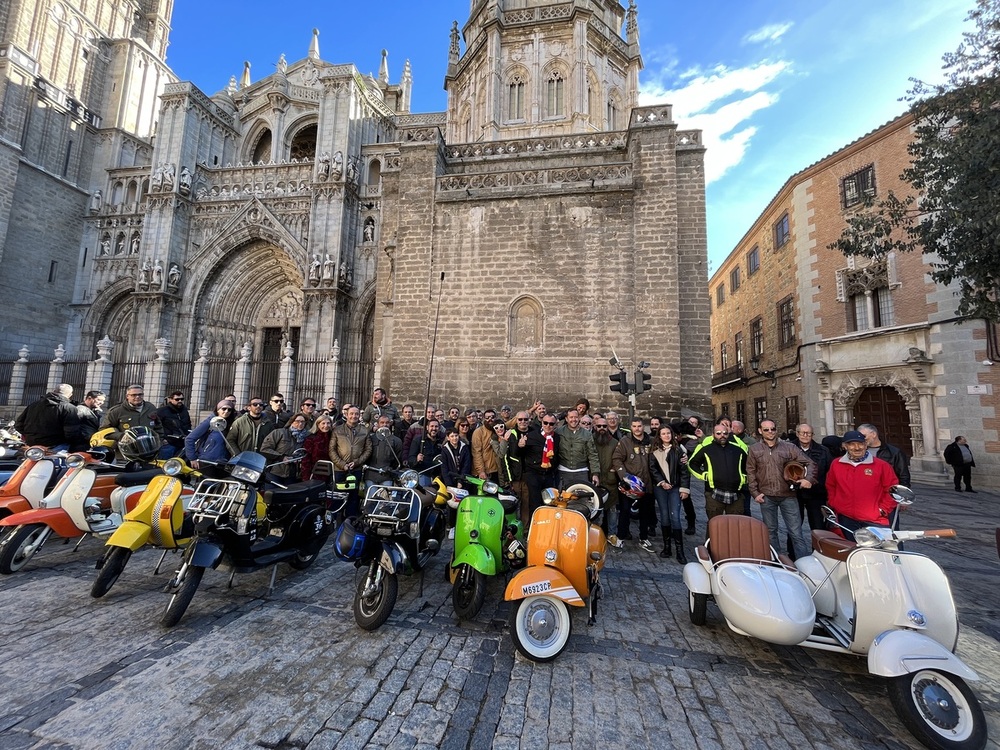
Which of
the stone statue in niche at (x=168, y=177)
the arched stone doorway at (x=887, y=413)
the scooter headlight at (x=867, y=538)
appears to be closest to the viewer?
the scooter headlight at (x=867, y=538)

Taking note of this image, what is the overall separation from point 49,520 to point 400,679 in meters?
4.02

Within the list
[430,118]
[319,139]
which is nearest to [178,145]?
[319,139]

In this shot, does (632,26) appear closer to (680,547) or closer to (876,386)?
(876,386)

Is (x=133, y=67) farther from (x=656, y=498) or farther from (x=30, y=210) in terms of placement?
(x=656, y=498)

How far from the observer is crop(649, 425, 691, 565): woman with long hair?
5.42 m

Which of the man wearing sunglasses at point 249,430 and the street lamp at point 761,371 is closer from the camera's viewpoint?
the man wearing sunglasses at point 249,430

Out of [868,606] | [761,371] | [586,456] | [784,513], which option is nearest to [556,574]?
[868,606]

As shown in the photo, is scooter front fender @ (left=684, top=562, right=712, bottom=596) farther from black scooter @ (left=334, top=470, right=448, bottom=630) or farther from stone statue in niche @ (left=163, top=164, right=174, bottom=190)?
stone statue in niche @ (left=163, top=164, right=174, bottom=190)

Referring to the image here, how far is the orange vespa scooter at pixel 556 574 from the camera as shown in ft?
9.55

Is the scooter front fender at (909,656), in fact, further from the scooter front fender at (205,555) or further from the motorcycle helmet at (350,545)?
the scooter front fender at (205,555)

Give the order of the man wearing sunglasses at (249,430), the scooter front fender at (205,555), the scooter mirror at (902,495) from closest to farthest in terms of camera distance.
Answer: the scooter mirror at (902,495) → the scooter front fender at (205,555) → the man wearing sunglasses at (249,430)

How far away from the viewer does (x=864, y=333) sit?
13242mm

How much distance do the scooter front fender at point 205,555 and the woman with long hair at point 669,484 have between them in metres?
4.62

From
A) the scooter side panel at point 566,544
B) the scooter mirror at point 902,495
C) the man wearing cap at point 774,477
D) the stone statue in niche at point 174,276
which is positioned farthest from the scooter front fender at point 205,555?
the stone statue in niche at point 174,276
